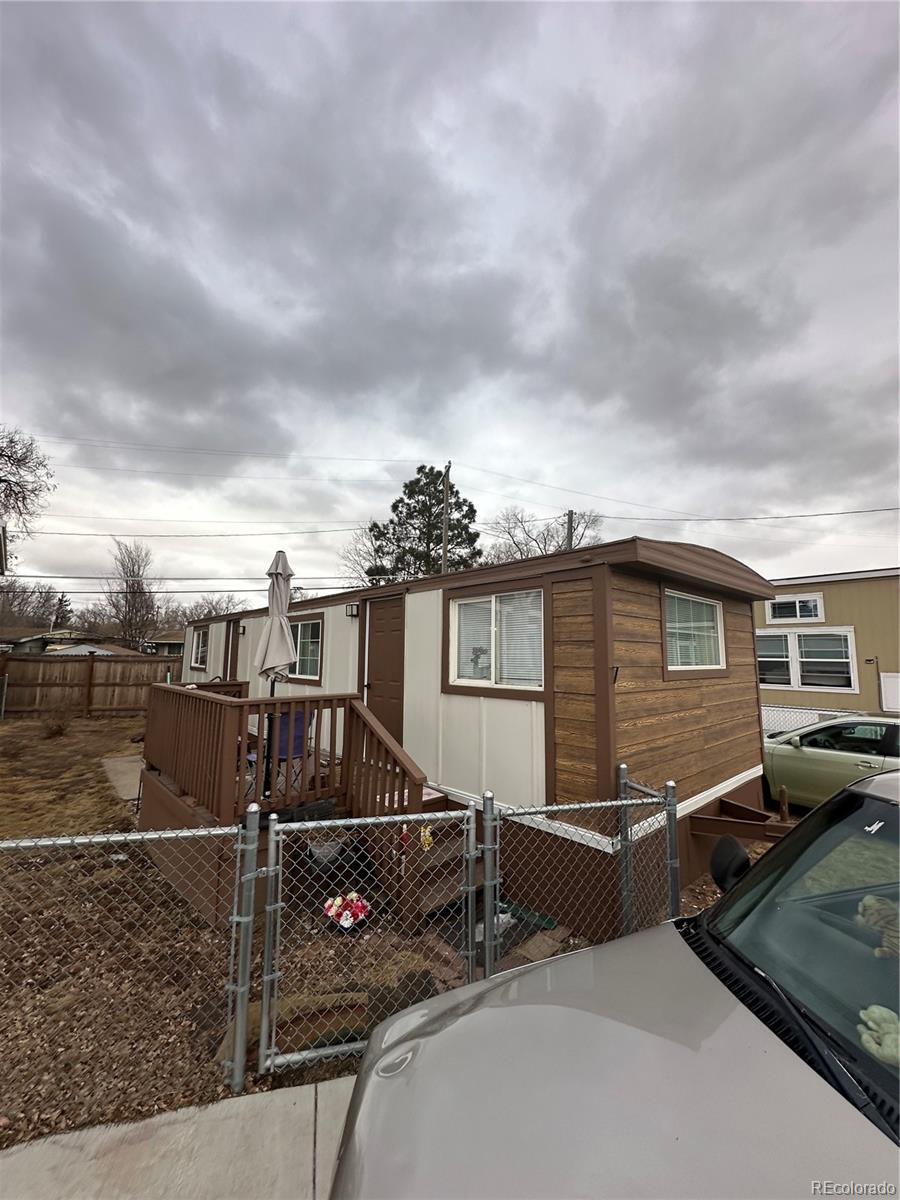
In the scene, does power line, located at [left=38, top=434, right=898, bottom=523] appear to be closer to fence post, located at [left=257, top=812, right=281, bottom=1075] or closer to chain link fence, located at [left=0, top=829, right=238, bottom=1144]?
chain link fence, located at [left=0, top=829, right=238, bottom=1144]

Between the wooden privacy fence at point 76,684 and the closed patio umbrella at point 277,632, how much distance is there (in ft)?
Answer: 37.2

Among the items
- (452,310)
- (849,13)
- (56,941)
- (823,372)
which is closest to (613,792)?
(56,941)

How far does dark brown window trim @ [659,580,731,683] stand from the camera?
4855mm

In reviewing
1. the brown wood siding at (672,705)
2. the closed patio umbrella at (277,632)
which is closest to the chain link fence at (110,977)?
the closed patio umbrella at (277,632)

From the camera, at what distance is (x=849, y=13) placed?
11.6ft

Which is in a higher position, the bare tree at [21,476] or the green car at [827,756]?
the bare tree at [21,476]

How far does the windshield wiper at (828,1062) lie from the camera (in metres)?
1.02

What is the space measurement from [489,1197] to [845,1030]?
3.21 ft

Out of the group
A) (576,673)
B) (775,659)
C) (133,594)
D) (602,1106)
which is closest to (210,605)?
(133,594)

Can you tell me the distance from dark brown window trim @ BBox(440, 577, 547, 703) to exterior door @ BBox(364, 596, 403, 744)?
891mm

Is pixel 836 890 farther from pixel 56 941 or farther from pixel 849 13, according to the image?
pixel 849 13

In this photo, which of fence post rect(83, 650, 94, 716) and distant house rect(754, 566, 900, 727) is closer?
distant house rect(754, 566, 900, 727)

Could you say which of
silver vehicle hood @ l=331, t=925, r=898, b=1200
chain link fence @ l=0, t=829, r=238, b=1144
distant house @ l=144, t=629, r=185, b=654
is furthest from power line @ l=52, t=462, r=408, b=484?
silver vehicle hood @ l=331, t=925, r=898, b=1200

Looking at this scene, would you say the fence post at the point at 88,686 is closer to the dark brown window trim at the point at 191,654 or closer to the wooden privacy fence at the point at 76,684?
the wooden privacy fence at the point at 76,684
